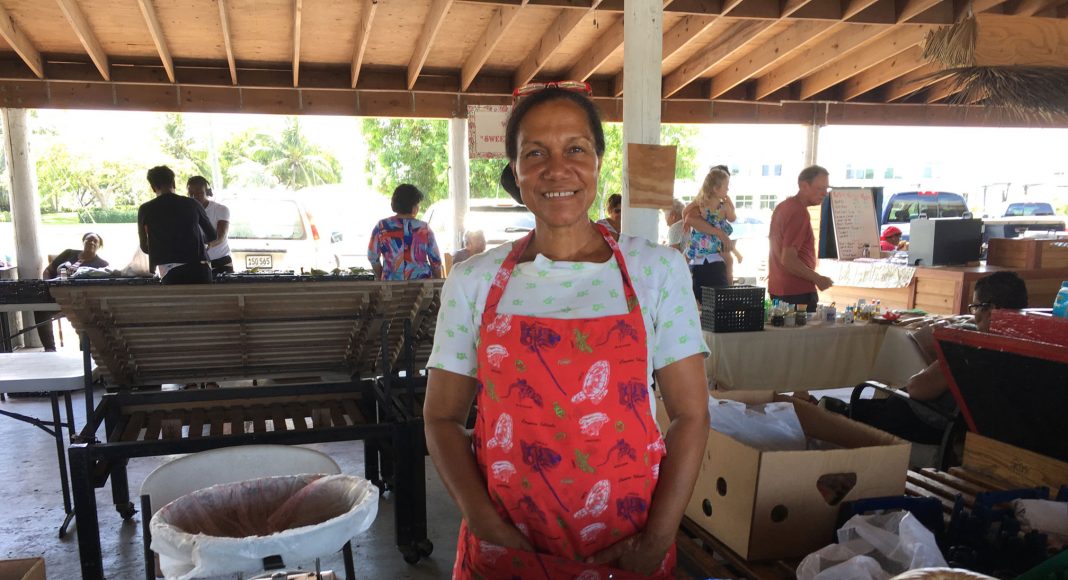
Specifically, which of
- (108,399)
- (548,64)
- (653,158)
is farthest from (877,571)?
(548,64)

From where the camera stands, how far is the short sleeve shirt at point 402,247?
5031 millimetres

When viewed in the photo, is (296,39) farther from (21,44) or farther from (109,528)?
(109,528)

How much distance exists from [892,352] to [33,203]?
830 centimetres

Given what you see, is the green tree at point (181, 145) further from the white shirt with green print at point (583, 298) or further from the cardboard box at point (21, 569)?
the white shirt with green print at point (583, 298)

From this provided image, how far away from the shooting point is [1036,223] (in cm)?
1075

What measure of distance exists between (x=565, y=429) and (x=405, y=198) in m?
3.91

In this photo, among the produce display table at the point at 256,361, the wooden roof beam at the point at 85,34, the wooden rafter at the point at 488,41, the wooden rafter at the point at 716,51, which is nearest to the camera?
the produce display table at the point at 256,361

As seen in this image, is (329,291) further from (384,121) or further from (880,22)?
(384,121)

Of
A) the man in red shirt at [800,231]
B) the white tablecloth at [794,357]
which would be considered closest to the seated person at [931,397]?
the white tablecloth at [794,357]

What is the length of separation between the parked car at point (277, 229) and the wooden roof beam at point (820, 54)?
6.31 meters

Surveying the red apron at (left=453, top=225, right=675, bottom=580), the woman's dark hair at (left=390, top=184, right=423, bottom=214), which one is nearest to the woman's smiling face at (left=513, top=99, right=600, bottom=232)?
the red apron at (left=453, top=225, right=675, bottom=580)

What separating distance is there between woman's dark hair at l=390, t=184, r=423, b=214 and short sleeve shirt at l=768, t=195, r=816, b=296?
2564mm

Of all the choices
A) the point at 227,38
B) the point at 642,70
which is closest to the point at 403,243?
the point at 642,70

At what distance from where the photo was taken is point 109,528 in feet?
11.3
